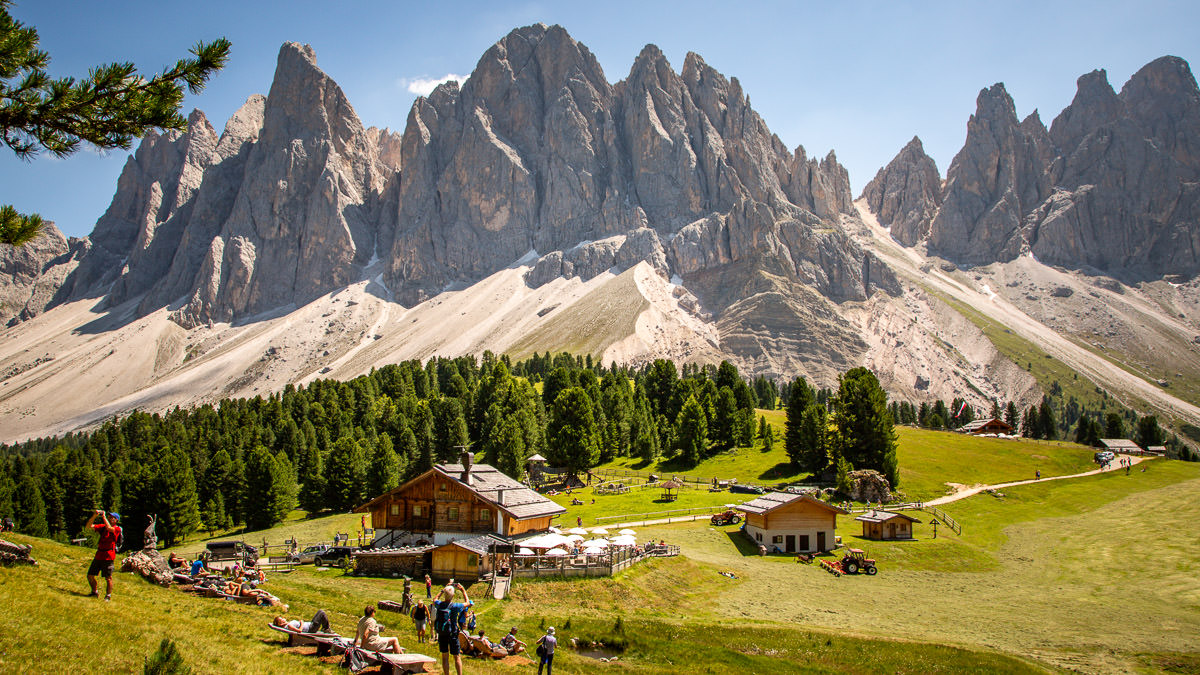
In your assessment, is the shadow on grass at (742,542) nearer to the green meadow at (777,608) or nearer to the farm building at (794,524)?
the green meadow at (777,608)

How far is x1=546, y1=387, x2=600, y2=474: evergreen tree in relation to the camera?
81750 mm

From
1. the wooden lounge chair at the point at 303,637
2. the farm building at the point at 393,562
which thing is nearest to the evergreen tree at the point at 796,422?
the farm building at the point at 393,562

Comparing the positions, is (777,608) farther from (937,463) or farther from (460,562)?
(937,463)

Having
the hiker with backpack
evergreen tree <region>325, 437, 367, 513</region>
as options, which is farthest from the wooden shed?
evergreen tree <region>325, 437, 367, 513</region>

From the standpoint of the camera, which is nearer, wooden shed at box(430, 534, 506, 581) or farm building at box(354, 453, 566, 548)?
wooden shed at box(430, 534, 506, 581)

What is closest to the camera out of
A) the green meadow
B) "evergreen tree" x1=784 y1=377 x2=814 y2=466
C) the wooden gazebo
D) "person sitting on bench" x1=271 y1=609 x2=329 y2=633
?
the green meadow

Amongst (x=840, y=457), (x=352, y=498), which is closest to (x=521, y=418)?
(x=352, y=498)

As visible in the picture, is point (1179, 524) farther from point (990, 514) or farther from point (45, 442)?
point (45, 442)

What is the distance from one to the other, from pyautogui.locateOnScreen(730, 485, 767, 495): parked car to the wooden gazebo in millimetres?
6506

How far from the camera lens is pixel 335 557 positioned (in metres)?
42.8

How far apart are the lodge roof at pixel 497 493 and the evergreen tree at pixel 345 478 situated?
82.4ft

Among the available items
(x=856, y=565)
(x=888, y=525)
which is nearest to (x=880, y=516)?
(x=888, y=525)

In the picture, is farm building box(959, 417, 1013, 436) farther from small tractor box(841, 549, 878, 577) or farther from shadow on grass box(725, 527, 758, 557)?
small tractor box(841, 549, 878, 577)

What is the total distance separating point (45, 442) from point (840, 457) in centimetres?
21839
